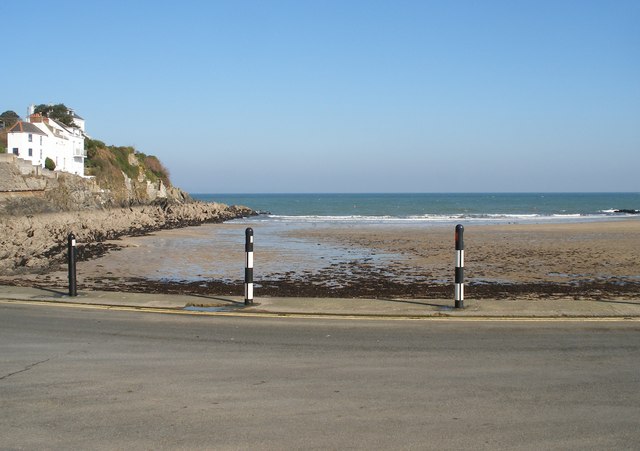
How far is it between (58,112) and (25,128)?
26650mm

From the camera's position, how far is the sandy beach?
50.7 feet

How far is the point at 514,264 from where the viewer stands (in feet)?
73.2

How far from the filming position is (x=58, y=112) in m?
98.6

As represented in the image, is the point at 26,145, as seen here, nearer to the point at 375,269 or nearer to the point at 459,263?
the point at 375,269

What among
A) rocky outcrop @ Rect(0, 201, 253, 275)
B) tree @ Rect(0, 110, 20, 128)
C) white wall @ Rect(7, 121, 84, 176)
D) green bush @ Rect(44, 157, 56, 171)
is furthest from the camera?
tree @ Rect(0, 110, 20, 128)

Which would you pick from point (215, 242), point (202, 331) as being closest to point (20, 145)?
point (215, 242)

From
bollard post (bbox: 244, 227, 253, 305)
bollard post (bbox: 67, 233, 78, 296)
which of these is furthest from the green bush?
bollard post (bbox: 244, 227, 253, 305)

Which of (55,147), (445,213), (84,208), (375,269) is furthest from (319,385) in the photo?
(445,213)

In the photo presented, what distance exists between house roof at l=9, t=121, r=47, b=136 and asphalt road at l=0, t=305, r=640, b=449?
231 feet

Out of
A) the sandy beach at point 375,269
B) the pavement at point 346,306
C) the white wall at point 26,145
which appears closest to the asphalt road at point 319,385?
the pavement at point 346,306

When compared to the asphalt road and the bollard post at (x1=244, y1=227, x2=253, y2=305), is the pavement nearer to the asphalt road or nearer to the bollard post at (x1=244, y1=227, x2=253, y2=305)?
the bollard post at (x1=244, y1=227, x2=253, y2=305)

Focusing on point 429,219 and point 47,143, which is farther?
point 47,143

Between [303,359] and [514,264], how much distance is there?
16223 millimetres

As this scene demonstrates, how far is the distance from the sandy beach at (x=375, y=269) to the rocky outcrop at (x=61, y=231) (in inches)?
42.2
